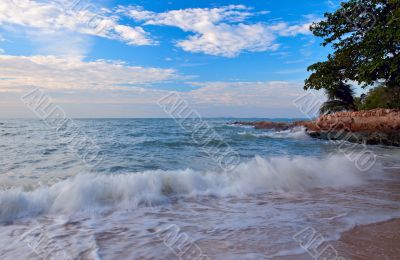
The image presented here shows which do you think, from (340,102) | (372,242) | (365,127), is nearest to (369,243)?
(372,242)

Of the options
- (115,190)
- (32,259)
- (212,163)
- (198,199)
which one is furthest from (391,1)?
(32,259)

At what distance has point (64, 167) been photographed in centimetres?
923

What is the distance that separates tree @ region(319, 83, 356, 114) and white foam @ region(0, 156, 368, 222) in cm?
2434

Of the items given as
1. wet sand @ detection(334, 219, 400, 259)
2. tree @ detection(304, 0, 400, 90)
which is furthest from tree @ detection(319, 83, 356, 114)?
wet sand @ detection(334, 219, 400, 259)

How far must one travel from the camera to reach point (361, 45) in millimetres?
13180

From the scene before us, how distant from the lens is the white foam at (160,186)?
5383 millimetres

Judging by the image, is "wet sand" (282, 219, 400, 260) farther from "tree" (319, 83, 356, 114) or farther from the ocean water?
"tree" (319, 83, 356, 114)

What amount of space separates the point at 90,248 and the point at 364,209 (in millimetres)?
4132

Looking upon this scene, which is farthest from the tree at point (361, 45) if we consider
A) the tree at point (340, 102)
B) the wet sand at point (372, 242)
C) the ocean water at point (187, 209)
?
the tree at point (340, 102)

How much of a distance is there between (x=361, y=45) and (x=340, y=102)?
2044 centimetres

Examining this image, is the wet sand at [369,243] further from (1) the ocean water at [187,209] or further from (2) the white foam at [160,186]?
(2) the white foam at [160,186]

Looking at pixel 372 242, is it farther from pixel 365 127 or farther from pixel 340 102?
pixel 340 102

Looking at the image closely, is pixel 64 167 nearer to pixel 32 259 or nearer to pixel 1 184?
pixel 1 184

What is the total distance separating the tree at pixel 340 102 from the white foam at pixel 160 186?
24.3 m
